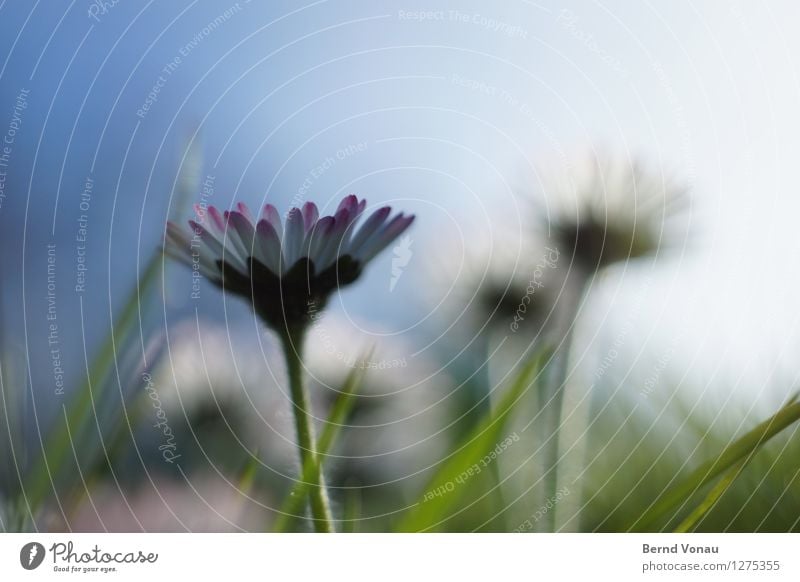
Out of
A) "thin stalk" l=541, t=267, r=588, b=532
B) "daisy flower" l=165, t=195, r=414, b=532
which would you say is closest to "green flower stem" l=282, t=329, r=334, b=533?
"daisy flower" l=165, t=195, r=414, b=532

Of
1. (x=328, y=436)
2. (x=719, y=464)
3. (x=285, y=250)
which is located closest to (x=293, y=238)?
(x=285, y=250)

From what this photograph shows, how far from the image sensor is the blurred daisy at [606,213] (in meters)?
0.48

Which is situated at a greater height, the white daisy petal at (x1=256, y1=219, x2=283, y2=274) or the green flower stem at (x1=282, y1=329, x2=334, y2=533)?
the white daisy petal at (x1=256, y1=219, x2=283, y2=274)

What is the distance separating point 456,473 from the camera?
471mm

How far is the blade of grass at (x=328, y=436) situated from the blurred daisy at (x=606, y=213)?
13cm

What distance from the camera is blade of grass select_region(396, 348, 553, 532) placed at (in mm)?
470

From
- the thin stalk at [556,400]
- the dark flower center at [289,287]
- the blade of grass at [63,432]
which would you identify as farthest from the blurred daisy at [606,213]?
the blade of grass at [63,432]

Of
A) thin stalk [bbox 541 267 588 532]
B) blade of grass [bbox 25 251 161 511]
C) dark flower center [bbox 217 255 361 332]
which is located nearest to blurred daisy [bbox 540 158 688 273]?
thin stalk [bbox 541 267 588 532]

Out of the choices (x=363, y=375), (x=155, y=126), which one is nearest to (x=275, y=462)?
(x=363, y=375)

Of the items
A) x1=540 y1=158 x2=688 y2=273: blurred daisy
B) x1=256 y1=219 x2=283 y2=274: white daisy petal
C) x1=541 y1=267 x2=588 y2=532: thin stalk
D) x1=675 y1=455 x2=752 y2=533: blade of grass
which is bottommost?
x1=675 y1=455 x2=752 y2=533: blade of grass

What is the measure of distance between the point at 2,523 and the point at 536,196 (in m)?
0.34

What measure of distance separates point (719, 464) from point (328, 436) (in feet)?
0.72

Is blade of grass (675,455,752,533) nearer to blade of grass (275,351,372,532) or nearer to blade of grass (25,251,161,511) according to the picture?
blade of grass (275,351,372,532)
